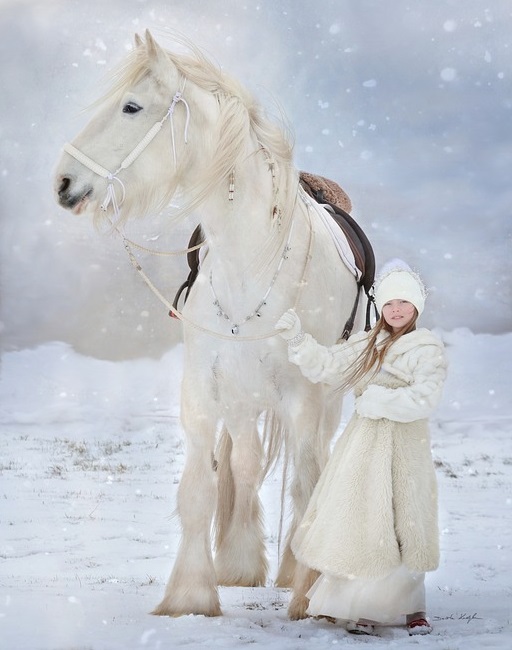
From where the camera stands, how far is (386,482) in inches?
127

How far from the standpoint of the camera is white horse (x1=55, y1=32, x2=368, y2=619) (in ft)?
10.9

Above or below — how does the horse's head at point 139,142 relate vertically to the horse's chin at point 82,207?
above

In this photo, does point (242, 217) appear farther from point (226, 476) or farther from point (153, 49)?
point (226, 476)

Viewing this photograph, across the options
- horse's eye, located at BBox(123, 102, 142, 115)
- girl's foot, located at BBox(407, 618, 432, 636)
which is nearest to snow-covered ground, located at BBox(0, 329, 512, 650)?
girl's foot, located at BBox(407, 618, 432, 636)

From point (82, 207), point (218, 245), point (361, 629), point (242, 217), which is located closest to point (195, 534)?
point (361, 629)

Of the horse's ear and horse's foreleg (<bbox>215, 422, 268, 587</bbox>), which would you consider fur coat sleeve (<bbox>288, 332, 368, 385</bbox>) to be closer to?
horse's foreleg (<bbox>215, 422, 268, 587</bbox>)

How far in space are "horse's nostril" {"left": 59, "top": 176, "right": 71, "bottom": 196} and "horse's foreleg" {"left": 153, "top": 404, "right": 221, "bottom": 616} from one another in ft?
3.75

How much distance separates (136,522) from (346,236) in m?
3.11

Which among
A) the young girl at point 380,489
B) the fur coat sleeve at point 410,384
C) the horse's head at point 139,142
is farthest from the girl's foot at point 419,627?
the horse's head at point 139,142

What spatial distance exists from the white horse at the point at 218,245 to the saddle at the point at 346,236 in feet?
0.93

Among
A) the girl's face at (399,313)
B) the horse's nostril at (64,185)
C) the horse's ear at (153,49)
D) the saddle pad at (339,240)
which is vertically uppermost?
the horse's ear at (153,49)

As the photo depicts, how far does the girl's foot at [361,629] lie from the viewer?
3.19m

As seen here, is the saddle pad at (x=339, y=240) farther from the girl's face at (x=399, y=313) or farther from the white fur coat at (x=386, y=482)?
the white fur coat at (x=386, y=482)

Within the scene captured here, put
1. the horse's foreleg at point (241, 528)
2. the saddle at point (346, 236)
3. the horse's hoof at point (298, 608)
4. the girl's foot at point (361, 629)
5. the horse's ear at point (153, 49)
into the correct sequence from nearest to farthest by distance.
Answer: the girl's foot at point (361, 629) → the horse's ear at point (153, 49) → the horse's hoof at point (298, 608) → the saddle at point (346, 236) → the horse's foreleg at point (241, 528)
